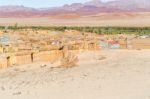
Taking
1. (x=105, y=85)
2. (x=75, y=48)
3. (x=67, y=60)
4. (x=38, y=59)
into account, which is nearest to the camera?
(x=105, y=85)

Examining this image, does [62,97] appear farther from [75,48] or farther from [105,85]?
[75,48]

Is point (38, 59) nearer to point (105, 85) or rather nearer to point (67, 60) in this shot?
point (67, 60)

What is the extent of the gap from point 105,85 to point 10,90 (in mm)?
2455

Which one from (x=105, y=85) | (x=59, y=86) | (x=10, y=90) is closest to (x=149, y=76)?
(x=105, y=85)

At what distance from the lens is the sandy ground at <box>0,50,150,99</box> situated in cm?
1177

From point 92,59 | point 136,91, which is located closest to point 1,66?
point 92,59

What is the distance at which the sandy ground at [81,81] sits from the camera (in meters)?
11.8

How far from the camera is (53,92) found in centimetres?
1220

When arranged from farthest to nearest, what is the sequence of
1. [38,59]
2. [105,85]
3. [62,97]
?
1. [38,59]
2. [105,85]
3. [62,97]

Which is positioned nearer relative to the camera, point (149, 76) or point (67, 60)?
point (149, 76)

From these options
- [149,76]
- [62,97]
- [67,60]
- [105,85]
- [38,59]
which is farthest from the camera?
[38,59]

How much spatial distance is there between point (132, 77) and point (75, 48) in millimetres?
9150

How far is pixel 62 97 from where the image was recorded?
37.8ft

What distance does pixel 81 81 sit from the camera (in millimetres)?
13586
